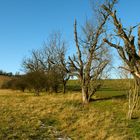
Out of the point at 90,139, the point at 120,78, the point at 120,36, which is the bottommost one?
the point at 90,139

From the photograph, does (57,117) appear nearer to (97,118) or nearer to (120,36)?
(97,118)

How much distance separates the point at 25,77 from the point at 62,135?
34408mm

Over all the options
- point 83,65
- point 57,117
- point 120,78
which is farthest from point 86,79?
point 57,117

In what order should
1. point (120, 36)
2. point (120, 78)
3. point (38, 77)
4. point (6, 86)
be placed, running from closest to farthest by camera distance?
point (120, 36) → point (120, 78) → point (38, 77) → point (6, 86)

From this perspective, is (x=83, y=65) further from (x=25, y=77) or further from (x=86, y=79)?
(x=25, y=77)

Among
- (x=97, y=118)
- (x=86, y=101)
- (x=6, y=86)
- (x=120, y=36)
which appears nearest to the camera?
(x=120, y=36)

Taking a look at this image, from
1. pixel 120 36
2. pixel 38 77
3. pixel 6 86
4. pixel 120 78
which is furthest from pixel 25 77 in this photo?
pixel 120 36

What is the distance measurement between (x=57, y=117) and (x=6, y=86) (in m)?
47.2

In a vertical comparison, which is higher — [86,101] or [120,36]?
[120,36]

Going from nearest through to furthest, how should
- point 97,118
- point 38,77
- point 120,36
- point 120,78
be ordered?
point 120,36
point 97,118
point 120,78
point 38,77

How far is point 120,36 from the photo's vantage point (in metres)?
15.5

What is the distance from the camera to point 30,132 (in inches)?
557

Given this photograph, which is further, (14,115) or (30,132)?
(14,115)

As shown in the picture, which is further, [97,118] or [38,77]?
[38,77]
